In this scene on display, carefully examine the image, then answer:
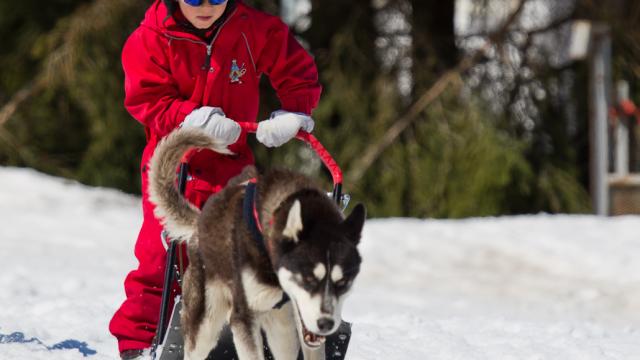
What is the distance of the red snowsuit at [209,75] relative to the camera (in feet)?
10.9

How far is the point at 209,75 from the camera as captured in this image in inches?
132

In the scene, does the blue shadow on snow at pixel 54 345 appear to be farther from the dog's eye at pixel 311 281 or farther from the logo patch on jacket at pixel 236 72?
the dog's eye at pixel 311 281

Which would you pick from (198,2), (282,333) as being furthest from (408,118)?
(282,333)

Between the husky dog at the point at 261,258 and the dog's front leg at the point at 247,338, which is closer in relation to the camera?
the husky dog at the point at 261,258

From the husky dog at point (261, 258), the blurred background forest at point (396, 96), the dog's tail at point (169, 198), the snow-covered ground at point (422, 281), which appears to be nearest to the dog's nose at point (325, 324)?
the husky dog at point (261, 258)

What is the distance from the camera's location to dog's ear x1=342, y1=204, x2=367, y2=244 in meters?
2.70

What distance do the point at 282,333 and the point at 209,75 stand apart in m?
0.91

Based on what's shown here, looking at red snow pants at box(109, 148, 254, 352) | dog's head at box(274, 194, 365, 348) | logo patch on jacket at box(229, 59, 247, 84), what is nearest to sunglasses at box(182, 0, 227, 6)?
logo patch on jacket at box(229, 59, 247, 84)

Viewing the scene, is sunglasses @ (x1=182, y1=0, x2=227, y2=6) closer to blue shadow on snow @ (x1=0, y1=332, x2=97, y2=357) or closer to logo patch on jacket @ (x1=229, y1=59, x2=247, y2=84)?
logo patch on jacket @ (x1=229, y1=59, x2=247, y2=84)

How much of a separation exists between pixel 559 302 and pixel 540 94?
3033 mm

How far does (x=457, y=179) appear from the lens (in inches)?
351

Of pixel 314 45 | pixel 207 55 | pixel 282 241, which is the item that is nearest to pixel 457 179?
pixel 314 45

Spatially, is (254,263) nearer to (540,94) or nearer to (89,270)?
(89,270)

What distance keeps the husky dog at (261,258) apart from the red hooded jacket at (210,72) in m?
0.34
